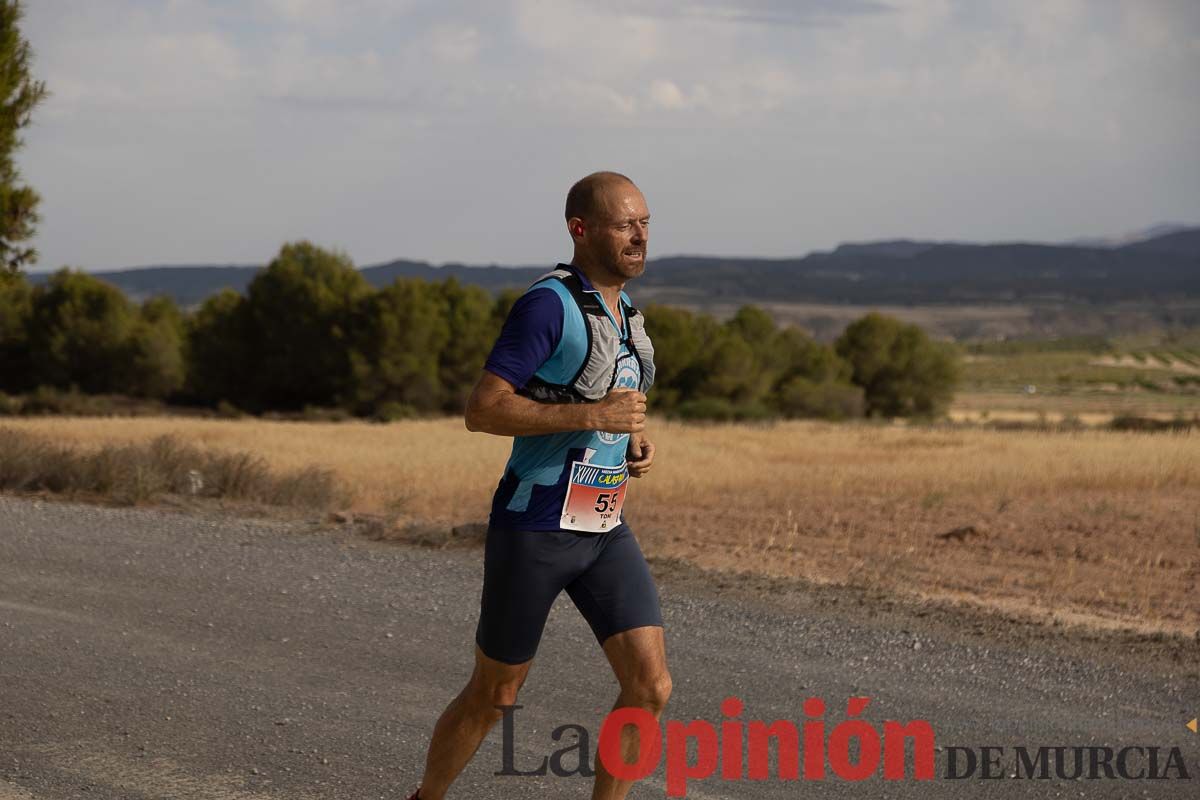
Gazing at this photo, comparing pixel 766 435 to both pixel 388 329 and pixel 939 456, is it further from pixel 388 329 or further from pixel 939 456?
Result: pixel 388 329

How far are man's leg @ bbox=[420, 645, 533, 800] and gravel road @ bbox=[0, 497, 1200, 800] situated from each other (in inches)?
32.3

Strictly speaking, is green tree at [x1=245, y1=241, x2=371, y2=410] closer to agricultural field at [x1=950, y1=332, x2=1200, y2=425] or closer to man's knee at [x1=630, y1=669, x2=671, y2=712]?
agricultural field at [x1=950, y1=332, x2=1200, y2=425]

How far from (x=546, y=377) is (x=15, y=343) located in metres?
55.1

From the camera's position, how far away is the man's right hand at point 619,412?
3.89m

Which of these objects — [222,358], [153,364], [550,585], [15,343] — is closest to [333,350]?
[222,358]

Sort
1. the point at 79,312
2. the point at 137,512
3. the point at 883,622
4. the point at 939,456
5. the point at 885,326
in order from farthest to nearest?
the point at 885,326, the point at 79,312, the point at 939,456, the point at 137,512, the point at 883,622

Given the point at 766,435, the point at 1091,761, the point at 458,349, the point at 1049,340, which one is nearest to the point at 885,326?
the point at 458,349

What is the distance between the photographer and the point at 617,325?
4.09 meters

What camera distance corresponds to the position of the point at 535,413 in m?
3.86

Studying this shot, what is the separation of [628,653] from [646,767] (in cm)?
37

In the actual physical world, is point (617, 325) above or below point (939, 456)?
above

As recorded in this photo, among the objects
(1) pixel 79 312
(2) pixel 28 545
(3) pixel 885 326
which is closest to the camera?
Answer: (2) pixel 28 545

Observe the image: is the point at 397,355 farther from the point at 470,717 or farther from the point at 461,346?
the point at 470,717

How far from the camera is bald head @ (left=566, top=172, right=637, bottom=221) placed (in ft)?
13.2
